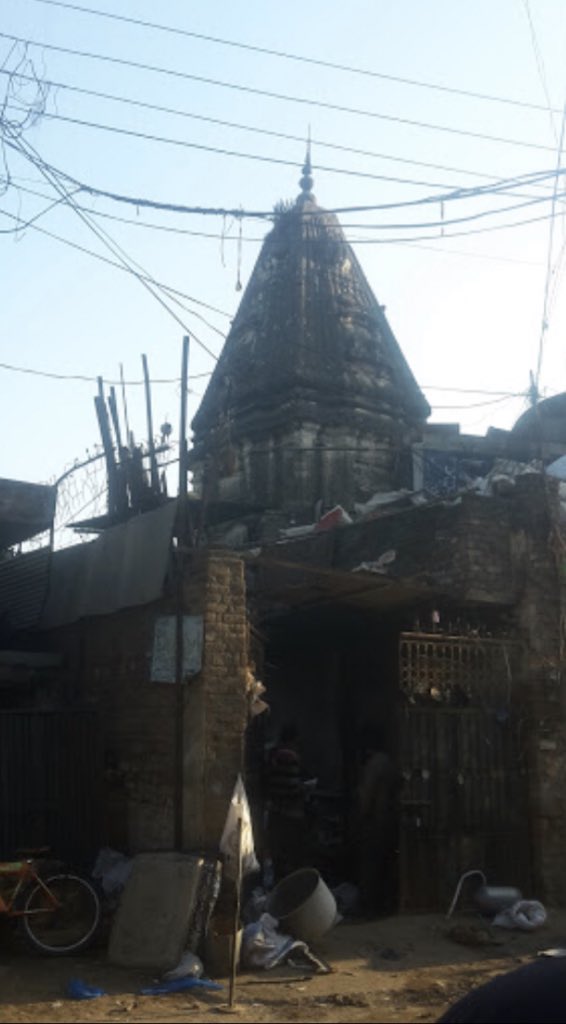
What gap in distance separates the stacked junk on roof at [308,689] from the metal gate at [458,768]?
20 mm

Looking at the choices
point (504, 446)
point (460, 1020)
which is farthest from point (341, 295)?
point (460, 1020)

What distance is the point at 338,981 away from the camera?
26.9 feet

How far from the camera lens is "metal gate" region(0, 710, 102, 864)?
32.5 ft

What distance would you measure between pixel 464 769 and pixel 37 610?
4.91m

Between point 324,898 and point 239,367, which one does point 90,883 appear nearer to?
point 324,898

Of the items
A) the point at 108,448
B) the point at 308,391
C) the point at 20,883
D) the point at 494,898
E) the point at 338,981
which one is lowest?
the point at 338,981

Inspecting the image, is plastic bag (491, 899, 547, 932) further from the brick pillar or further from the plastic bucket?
the brick pillar

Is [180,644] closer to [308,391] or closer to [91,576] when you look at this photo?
[91,576]

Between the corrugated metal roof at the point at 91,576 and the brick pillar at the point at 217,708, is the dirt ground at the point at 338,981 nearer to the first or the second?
the brick pillar at the point at 217,708

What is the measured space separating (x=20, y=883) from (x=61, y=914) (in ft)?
1.49

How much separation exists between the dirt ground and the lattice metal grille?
2095 mm

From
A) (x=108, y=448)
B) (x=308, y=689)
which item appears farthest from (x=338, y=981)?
(x=108, y=448)

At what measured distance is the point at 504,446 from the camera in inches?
817

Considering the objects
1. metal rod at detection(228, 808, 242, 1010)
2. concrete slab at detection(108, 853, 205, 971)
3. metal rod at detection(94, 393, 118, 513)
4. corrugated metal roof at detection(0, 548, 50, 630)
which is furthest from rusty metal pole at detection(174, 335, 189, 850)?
corrugated metal roof at detection(0, 548, 50, 630)
